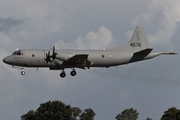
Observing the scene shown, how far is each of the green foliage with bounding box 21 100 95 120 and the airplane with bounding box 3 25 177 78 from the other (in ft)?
77.8

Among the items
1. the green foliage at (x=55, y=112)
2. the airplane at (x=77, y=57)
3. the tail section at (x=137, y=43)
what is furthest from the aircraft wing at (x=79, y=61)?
the green foliage at (x=55, y=112)

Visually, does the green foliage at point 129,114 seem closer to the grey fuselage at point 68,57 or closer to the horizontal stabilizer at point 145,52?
the grey fuselage at point 68,57

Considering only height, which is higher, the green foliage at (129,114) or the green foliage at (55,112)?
the green foliage at (129,114)

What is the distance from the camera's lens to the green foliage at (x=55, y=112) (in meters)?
71.5

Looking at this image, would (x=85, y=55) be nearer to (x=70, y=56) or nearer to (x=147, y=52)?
(x=70, y=56)

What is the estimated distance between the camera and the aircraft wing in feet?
150

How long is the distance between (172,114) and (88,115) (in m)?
Answer: 17.8

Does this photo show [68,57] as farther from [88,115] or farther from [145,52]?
[88,115]

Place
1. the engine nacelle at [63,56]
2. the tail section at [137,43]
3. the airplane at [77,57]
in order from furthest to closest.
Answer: the tail section at [137,43], the airplane at [77,57], the engine nacelle at [63,56]

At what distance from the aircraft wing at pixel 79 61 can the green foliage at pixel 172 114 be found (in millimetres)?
24775

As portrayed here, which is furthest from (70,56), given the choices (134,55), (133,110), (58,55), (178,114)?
(133,110)

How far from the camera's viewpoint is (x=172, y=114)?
6675 centimetres

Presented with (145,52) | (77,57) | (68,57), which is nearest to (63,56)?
(68,57)

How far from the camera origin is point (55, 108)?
7456 centimetres
